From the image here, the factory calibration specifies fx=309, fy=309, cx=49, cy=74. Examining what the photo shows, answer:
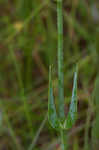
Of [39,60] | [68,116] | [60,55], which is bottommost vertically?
[68,116]

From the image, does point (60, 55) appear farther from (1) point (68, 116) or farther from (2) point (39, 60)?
(2) point (39, 60)

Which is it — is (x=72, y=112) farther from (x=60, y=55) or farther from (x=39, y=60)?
(x=39, y=60)

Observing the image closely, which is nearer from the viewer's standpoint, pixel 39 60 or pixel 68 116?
pixel 68 116

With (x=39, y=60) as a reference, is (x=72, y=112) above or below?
below

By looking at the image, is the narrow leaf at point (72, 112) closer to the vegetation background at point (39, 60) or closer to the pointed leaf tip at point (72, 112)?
the pointed leaf tip at point (72, 112)

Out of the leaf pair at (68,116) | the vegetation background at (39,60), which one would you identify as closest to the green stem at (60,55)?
the leaf pair at (68,116)

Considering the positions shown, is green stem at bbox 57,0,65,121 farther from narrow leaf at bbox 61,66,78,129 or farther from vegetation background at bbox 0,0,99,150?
vegetation background at bbox 0,0,99,150

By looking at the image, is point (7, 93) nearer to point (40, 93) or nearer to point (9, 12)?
point (40, 93)

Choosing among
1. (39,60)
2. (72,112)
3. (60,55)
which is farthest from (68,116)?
(39,60)
